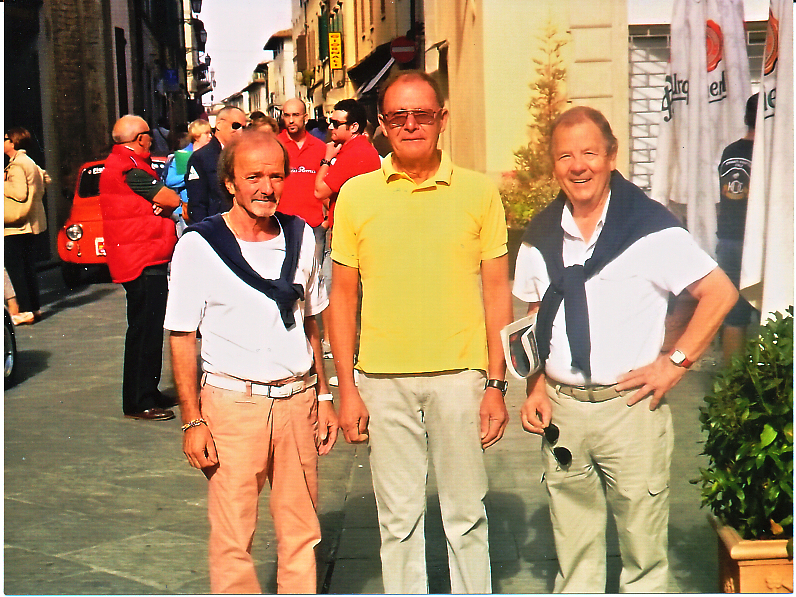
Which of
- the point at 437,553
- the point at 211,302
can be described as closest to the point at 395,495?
the point at 211,302

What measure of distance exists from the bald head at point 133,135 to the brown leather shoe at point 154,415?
140 centimetres

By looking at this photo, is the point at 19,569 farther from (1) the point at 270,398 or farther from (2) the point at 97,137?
(2) the point at 97,137

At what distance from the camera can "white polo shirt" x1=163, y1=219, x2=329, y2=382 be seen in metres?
2.82

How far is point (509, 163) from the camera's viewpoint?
12.9ft

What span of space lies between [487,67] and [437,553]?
195 cm

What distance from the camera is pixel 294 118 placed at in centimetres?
644

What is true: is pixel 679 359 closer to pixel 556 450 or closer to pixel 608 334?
pixel 608 334

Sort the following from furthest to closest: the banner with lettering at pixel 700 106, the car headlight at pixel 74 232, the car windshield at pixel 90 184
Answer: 1. the car windshield at pixel 90 184
2. the car headlight at pixel 74 232
3. the banner with lettering at pixel 700 106

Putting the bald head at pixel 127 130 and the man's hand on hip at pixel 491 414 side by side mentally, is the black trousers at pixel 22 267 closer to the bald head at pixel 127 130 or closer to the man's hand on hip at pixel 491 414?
the bald head at pixel 127 130

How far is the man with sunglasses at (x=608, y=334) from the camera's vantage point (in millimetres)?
2713

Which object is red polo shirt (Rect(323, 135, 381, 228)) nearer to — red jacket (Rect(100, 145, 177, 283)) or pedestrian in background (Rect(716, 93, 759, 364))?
red jacket (Rect(100, 145, 177, 283))

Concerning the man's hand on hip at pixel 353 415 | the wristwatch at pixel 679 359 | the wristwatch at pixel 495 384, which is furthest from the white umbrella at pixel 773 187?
the man's hand on hip at pixel 353 415

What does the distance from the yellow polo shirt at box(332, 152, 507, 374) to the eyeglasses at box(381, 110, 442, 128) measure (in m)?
0.10

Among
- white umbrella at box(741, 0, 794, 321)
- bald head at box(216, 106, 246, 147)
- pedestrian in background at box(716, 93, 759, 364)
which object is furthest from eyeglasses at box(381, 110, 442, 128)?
bald head at box(216, 106, 246, 147)
